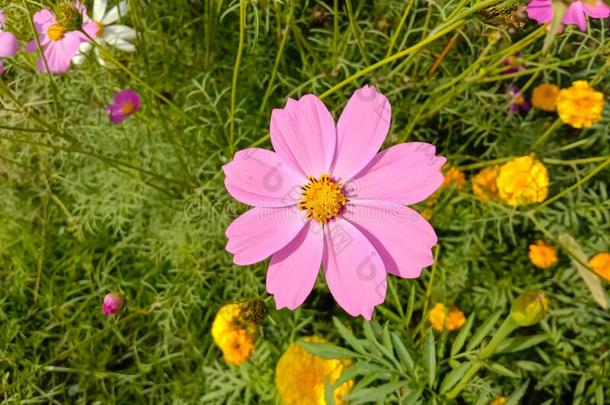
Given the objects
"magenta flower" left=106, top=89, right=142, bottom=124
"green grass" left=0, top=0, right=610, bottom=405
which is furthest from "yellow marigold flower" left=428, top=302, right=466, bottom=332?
"magenta flower" left=106, top=89, right=142, bottom=124

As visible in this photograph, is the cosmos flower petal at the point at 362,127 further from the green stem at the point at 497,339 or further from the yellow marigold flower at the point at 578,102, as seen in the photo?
the yellow marigold flower at the point at 578,102

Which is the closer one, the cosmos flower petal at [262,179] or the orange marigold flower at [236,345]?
the cosmos flower petal at [262,179]

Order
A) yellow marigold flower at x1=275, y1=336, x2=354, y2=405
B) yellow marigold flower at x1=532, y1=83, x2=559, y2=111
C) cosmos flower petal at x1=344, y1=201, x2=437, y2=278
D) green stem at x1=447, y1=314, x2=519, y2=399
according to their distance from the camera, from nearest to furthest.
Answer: cosmos flower petal at x1=344, y1=201, x2=437, y2=278, green stem at x1=447, y1=314, x2=519, y2=399, yellow marigold flower at x1=275, y1=336, x2=354, y2=405, yellow marigold flower at x1=532, y1=83, x2=559, y2=111

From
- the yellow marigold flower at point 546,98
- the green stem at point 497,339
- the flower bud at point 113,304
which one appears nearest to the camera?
the green stem at point 497,339

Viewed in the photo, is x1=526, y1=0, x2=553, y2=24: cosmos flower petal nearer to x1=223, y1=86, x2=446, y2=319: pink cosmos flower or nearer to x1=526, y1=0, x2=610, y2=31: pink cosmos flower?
x1=526, y1=0, x2=610, y2=31: pink cosmos flower

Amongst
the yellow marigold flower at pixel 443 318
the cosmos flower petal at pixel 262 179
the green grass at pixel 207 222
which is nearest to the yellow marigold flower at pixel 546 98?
the green grass at pixel 207 222

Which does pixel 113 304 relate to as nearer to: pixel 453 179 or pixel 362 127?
pixel 362 127

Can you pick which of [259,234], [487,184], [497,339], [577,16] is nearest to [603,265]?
[487,184]
